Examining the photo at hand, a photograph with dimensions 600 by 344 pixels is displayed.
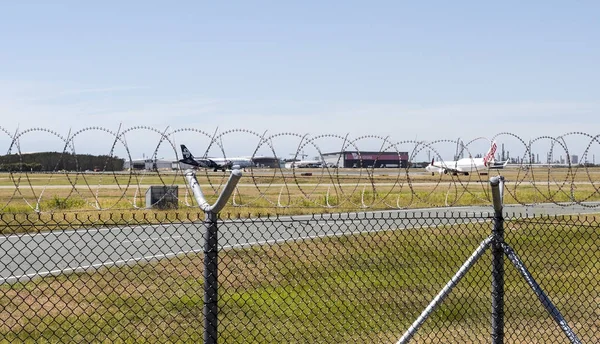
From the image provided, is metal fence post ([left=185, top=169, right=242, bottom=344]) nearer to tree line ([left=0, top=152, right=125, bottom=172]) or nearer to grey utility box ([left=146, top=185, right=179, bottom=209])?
tree line ([left=0, top=152, right=125, bottom=172])

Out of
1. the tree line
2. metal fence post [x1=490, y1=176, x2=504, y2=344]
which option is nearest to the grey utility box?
the tree line

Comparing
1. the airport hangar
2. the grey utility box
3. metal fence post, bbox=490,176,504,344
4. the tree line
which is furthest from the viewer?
the grey utility box

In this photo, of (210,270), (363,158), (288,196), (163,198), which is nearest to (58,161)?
(163,198)

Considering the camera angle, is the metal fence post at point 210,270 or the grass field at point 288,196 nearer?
the metal fence post at point 210,270

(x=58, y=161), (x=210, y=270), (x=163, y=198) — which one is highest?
(x=58, y=161)

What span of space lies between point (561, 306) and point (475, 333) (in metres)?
2.09

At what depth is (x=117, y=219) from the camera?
825 inches

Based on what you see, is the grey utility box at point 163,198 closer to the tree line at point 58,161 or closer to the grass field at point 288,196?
the grass field at point 288,196

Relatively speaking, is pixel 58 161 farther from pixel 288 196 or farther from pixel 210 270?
pixel 210 270

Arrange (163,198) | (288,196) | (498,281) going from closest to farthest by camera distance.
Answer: (498,281) < (163,198) < (288,196)

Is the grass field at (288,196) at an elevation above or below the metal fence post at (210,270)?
below

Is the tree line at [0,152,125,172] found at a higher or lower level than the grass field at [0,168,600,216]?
higher

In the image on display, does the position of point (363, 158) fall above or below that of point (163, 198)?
above

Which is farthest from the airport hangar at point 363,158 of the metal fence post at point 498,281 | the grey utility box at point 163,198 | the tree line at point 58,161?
the metal fence post at point 498,281
